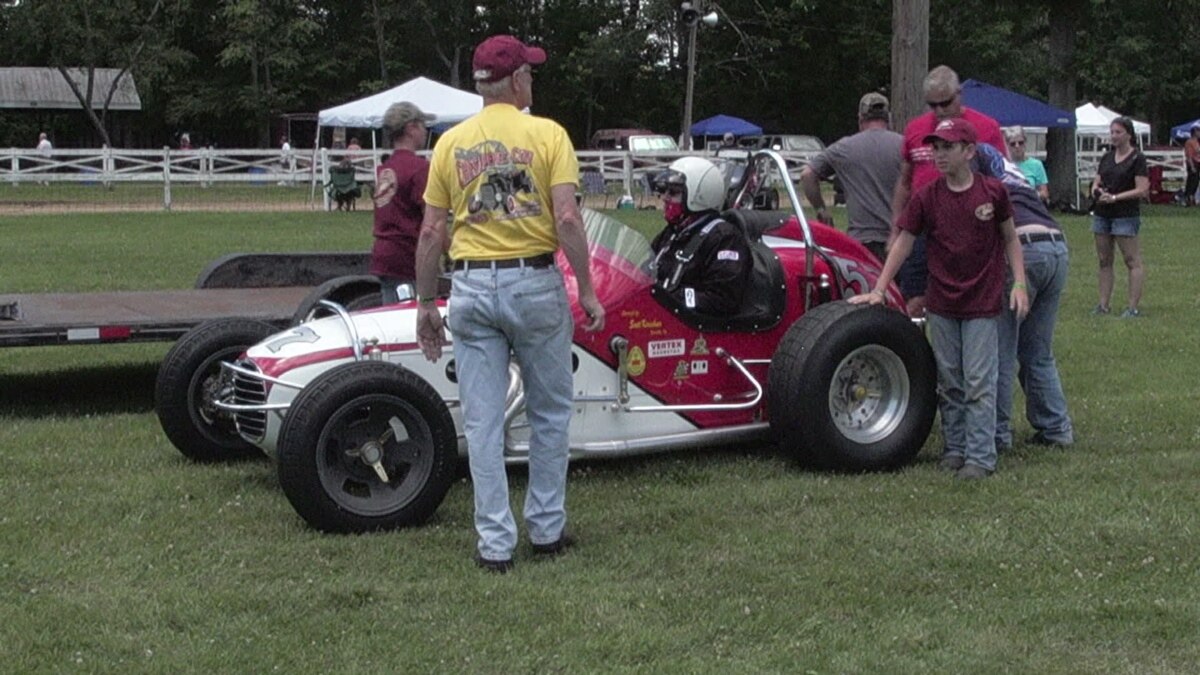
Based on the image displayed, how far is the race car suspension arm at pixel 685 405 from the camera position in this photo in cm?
704

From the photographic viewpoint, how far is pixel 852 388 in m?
7.48

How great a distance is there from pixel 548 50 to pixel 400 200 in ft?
180

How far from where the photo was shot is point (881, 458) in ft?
24.2

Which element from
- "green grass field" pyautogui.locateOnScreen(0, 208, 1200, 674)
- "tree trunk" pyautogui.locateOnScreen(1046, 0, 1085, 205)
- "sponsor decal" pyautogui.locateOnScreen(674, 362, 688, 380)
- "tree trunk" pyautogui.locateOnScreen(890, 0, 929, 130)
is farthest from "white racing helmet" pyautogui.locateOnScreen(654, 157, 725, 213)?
"tree trunk" pyautogui.locateOnScreen(1046, 0, 1085, 205)

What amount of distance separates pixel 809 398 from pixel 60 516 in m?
3.37

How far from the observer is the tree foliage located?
182ft

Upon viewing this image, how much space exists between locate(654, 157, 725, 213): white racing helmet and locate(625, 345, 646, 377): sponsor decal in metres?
0.82

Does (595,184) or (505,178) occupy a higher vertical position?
(595,184)

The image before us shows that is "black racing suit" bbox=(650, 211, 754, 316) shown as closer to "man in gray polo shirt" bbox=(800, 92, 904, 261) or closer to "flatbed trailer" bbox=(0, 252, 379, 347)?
"man in gray polo shirt" bbox=(800, 92, 904, 261)

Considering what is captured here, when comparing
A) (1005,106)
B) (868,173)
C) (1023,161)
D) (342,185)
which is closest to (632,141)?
(342,185)

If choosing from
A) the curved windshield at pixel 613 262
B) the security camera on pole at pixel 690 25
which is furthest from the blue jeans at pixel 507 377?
the security camera on pole at pixel 690 25

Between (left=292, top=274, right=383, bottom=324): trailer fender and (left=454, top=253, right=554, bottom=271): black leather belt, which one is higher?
(left=454, top=253, right=554, bottom=271): black leather belt

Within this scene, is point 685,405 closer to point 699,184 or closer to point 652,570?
point 699,184

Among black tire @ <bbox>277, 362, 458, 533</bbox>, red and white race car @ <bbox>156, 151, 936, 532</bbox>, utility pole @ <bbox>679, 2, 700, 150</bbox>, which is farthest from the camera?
utility pole @ <bbox>679, 2, 700, 150</bbox>
